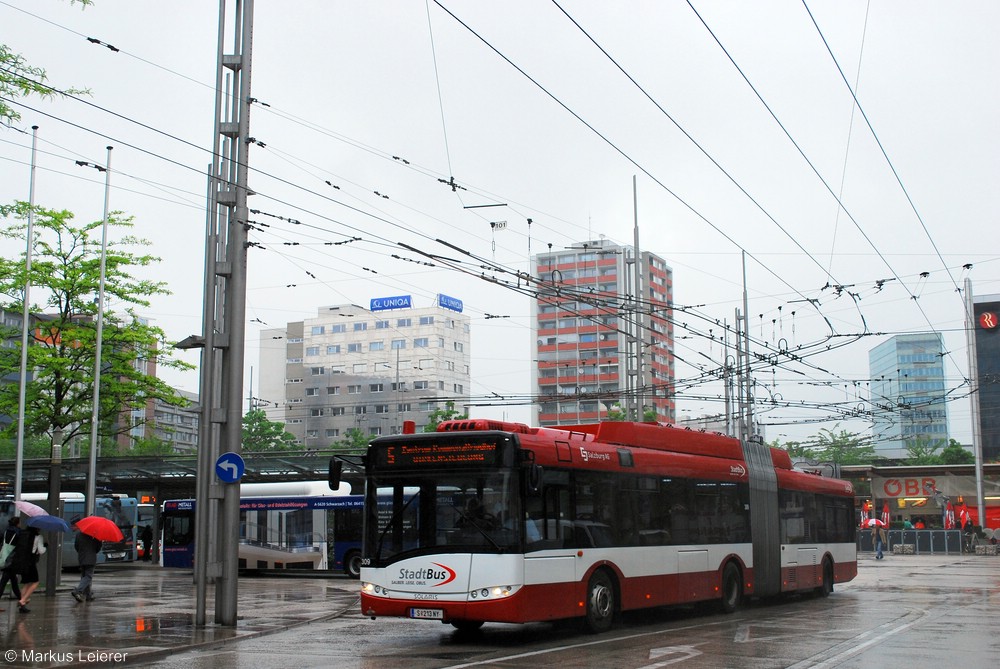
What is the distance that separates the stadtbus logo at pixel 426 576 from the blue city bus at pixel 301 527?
19630mm

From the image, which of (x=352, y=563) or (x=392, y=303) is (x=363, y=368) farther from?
(x=352, y=563)

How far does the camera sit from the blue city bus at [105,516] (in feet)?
129

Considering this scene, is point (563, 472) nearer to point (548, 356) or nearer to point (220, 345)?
point (220, 345)

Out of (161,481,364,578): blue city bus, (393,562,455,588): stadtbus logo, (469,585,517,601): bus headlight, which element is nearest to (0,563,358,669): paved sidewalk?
(393,562,455,588): stadtbus logo

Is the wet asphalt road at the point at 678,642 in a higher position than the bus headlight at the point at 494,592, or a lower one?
lower

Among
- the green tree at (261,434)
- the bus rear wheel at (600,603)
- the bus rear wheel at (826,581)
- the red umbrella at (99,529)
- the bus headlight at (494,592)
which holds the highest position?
the green tree at (261,434)

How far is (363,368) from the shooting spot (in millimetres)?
112688

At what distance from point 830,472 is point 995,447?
65146mm

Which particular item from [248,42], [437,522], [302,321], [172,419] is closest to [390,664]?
[437,522]

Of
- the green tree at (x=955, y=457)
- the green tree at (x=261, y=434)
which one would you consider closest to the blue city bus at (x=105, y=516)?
the green tree at (x=261, y=434)

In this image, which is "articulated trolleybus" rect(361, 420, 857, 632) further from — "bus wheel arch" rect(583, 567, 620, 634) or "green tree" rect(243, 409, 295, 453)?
"green tree" rect(243, 409, 295, 453)

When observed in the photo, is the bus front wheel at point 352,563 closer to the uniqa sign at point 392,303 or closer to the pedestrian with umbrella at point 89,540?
the pedestrian with umbrella at point 89,540

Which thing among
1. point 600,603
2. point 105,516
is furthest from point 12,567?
point 105,516

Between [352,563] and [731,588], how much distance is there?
1682 centimetres
